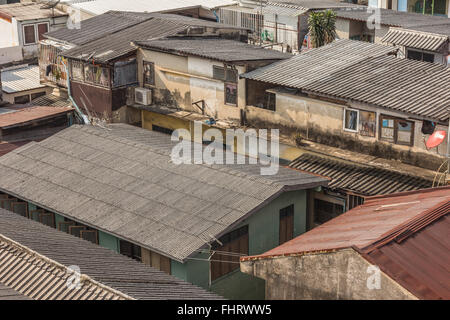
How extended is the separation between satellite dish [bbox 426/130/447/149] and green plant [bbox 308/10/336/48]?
20.8 metres

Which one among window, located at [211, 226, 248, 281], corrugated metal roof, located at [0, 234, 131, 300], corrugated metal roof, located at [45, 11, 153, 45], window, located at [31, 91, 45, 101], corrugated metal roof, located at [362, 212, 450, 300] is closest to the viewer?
corrugated metal roof, located at [0, 234, 131, 300]

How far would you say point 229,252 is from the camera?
27.4 meters

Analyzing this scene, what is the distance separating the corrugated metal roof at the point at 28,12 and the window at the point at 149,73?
20891 millimetres

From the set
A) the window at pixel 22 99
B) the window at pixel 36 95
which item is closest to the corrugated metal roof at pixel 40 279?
the window at pixel 22 99

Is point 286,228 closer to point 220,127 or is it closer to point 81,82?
point 220,127

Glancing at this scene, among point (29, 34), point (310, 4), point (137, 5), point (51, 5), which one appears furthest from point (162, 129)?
point (51, 5)

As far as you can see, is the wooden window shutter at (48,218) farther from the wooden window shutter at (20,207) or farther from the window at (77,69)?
the window at (77,69)

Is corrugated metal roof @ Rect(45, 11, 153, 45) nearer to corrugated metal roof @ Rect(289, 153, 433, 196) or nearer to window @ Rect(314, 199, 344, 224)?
corrugated metal roof @ Rect(289, 153, 433, 196)

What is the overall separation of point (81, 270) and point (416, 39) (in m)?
28.2

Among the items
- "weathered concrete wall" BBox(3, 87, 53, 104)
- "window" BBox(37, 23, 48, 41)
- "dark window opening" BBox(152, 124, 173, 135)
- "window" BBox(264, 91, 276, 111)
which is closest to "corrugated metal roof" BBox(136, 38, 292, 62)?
"window" BBox(264, 91, 276, 111)

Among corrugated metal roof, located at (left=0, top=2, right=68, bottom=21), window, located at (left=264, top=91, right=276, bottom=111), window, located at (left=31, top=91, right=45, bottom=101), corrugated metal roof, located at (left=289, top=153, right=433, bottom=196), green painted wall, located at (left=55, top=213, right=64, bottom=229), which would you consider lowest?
green painted wall, located at (left=55, top=213, right=64, bottom=229)

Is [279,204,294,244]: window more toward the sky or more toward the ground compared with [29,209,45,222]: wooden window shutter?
more toward the sky

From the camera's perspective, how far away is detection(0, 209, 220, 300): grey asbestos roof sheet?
67.2ft

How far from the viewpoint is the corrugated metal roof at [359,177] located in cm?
3044
